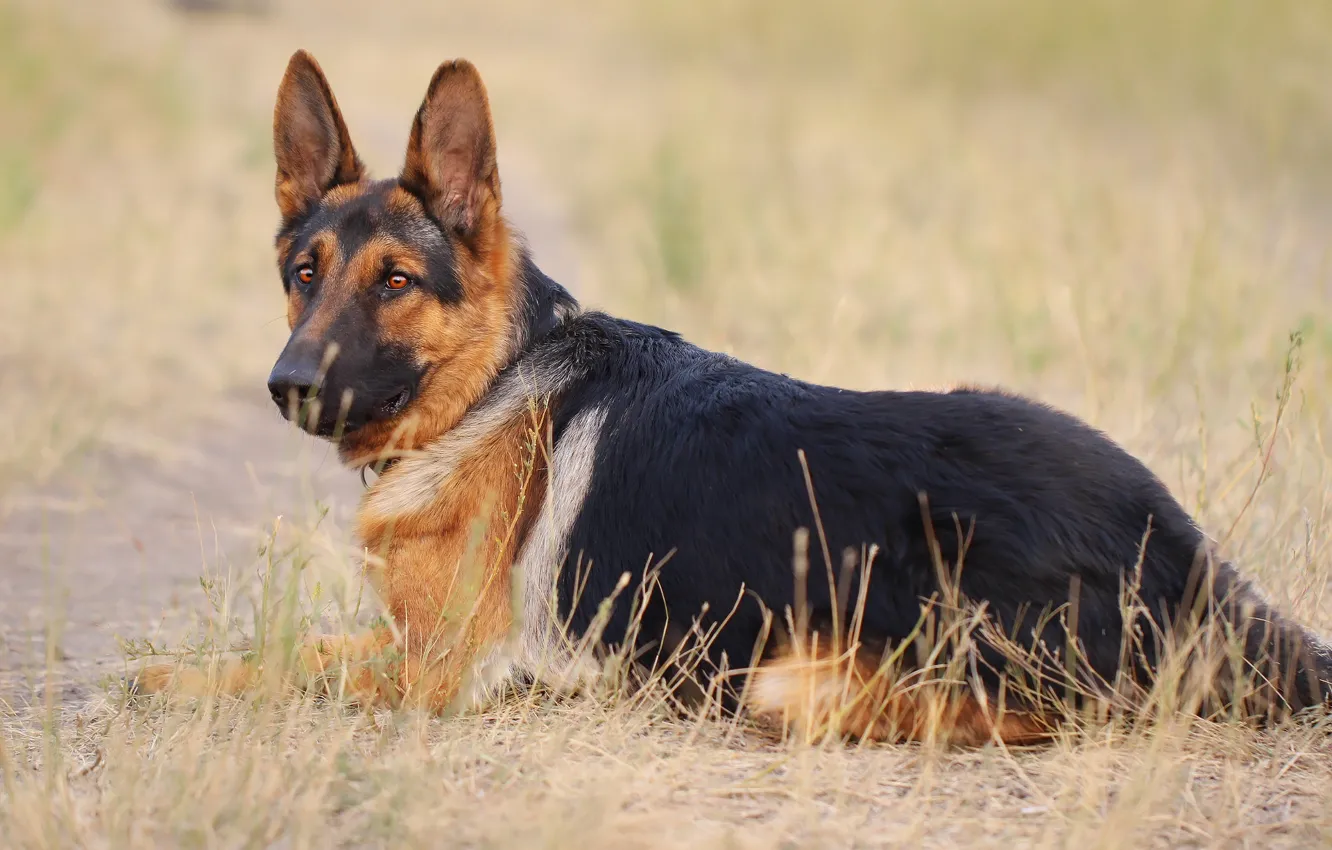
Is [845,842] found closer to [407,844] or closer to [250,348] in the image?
[407,844]

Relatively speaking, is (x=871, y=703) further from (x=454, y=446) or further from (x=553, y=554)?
(x=454, y=446)

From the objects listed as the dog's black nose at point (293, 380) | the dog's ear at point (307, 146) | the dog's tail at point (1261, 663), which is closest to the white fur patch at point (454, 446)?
the dog's black nose at point (293, 380)

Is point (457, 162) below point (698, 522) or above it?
above

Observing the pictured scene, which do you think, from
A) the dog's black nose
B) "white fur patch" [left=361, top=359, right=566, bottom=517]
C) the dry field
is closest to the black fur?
the dry field

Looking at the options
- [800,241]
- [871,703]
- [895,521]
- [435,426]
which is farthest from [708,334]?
[871,703]

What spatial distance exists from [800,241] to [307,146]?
640 centimetres

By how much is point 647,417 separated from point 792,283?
5.65 m

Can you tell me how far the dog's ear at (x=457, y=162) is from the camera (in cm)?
378

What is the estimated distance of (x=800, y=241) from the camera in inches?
394

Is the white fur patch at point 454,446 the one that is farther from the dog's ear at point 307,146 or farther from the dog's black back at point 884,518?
the dog's ear at point 307,146

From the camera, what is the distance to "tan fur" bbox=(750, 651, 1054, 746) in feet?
10.2

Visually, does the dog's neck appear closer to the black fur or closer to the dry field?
the dry field

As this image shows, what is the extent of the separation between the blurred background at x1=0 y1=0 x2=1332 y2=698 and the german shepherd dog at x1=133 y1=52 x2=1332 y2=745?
1.95ft

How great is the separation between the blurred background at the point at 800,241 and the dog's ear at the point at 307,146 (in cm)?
100
